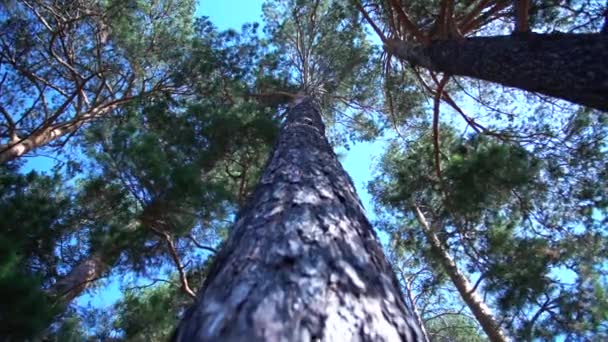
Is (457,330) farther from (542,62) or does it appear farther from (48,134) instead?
(48,134)

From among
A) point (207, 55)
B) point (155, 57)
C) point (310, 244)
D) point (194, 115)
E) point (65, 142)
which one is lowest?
point (310, 244)

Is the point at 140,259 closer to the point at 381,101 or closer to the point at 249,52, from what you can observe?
the point at 249,52

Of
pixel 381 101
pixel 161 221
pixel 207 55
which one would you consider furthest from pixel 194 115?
pixel 381 101

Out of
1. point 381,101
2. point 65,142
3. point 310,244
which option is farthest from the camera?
point 381,101

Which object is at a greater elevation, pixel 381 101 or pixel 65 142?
pixel 381 101

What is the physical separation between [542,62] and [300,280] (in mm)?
2362

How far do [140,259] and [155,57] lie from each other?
4542 mm

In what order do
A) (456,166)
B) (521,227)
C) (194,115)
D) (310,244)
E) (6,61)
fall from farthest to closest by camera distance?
(6,61) → (521,227) → (194,115) → (456,166) → (310,244)

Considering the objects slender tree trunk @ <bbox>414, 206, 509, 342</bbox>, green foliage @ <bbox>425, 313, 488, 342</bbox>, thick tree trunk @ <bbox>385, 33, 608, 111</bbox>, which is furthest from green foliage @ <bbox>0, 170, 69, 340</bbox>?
green foliage @ <bbox>425, 313, 488, 342</bbox>

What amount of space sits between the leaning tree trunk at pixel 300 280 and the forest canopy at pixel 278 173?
17mm

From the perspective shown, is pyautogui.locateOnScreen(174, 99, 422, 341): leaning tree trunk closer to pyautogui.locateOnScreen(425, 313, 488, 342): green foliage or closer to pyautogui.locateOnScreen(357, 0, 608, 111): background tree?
pyautogui.locateOnScreen(357, 0, 608, 111): background tree

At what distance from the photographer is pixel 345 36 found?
836 centimetres

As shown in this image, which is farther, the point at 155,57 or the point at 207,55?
the point at 155,57

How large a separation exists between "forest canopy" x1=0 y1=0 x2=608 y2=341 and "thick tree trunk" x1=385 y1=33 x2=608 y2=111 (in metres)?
0.01
